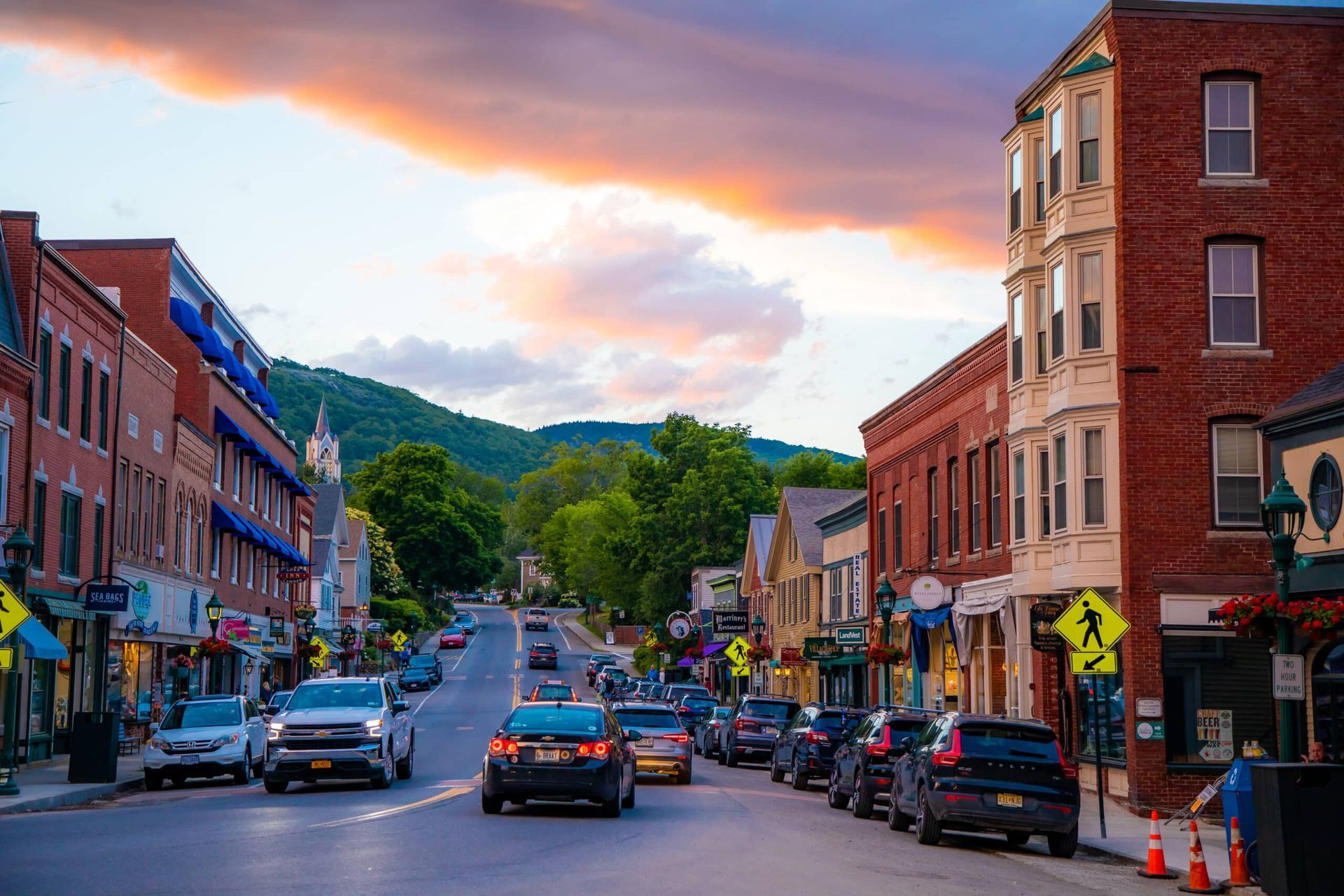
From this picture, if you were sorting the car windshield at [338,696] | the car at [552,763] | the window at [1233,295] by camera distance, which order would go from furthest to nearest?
the window at [1233,295]
the car windshield at [338,696]
the car at [552,763]

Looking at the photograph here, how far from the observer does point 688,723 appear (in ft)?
155

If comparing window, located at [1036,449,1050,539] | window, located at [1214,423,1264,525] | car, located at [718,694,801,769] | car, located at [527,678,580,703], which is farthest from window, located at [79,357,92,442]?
window, located at [1214,423,1264,525]

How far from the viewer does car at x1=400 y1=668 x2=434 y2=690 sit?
7769 cm

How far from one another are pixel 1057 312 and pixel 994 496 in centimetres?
738

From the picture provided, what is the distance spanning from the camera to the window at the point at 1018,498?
32312 millimetres

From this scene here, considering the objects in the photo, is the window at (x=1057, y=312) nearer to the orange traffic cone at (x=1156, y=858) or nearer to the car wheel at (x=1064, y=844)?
the car wheel at (x=1064, y=844)

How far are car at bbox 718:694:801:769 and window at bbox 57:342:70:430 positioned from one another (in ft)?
55.8

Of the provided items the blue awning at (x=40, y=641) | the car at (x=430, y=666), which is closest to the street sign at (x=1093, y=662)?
the blue awning at (x=40, y=641)

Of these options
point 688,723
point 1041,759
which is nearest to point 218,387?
point 688,723

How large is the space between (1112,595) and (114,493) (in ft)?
82.7

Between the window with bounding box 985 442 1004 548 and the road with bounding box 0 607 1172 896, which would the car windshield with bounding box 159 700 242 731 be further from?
the window with bounding box 985 442 1004 548

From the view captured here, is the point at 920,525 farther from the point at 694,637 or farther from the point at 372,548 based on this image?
the point at 372,548

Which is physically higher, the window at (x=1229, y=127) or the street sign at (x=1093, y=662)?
the window at (x=1229, y=127)

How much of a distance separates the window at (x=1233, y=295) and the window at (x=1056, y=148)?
3138 millimetres
